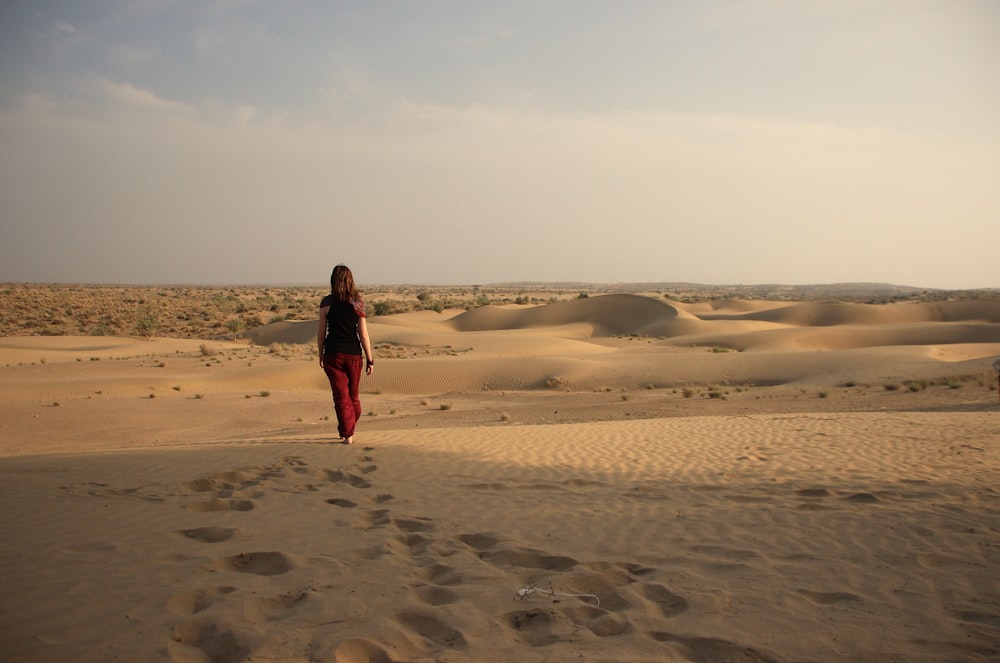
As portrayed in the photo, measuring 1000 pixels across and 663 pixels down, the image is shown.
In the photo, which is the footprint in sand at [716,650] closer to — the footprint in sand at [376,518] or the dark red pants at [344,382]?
the footprint in sand at [376,518]

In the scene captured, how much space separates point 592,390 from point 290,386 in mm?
9195

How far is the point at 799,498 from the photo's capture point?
6836 millimetres

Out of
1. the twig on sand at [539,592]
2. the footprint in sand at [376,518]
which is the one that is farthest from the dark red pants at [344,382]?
the twig on sand at [539,592]

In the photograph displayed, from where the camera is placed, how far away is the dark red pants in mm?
8867

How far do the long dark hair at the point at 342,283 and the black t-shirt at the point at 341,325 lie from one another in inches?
4.0

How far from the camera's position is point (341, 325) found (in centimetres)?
885

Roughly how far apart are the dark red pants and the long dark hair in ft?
2.37

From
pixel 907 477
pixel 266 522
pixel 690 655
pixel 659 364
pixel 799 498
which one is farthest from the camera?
pixel 659 364

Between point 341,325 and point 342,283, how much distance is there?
55 centimetres

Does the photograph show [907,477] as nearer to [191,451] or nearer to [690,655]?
[690,655]

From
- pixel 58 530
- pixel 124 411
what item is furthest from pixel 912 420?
pixel 124 411

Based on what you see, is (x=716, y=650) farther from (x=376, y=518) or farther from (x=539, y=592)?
(x=376, y=518)

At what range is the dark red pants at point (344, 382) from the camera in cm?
887

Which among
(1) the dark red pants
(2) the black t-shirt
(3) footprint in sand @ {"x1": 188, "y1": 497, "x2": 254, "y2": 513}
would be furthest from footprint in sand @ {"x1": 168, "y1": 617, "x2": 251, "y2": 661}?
(2) the black t-shirt
